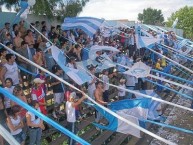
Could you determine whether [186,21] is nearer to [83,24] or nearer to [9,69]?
[83,24]

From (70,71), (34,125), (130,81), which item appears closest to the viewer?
(34,125)

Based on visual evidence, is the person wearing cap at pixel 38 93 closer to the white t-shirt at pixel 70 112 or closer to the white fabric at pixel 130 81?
the white t-shirt at pixel 70 112

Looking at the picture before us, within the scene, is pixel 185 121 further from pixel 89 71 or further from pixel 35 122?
pixel 35 122

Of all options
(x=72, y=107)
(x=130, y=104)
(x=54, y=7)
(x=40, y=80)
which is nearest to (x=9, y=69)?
(x=40, y=80)

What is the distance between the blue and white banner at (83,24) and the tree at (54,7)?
3.65 metres

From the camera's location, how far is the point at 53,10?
56.2 ft

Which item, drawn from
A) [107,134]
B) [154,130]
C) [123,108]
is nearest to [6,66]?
[123,108]

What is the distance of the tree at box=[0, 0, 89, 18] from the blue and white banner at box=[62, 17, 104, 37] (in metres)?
3.65

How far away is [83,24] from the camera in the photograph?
12938 millimetres

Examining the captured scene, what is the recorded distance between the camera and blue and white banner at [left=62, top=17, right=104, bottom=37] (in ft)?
41.9

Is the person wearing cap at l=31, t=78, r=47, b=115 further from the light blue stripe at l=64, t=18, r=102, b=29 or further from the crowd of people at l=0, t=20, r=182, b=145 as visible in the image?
the light blue stripe at l=64, t=18, r=102, b=29

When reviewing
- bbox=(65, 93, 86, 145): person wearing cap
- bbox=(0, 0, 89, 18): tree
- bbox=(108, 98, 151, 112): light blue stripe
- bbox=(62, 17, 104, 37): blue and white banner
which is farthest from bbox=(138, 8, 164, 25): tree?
bbox=(65, 93, 86, 145): person wearing cap

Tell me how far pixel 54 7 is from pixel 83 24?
475cm

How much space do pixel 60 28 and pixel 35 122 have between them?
290 inches
